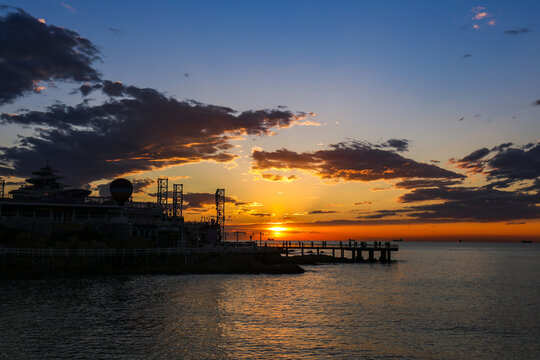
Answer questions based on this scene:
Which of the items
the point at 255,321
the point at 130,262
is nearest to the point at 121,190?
the point at 130,262

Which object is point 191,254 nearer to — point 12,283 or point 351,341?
point 12,283

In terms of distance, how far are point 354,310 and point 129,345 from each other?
23.3 m

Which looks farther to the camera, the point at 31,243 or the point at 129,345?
the point at 31,243

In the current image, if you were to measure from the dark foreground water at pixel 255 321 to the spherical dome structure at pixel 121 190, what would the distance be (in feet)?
102

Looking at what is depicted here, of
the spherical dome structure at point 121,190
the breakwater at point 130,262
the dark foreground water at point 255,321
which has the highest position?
the spherical dome structure at point 121,190

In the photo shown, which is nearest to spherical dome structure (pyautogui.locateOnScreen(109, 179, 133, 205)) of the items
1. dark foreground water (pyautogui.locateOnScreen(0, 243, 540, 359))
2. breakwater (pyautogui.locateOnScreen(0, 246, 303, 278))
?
breakwater (pyautogui.locateOnScreen(0, 246, 303, 278))

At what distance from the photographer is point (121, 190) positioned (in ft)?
293

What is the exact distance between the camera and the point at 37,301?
42.4 meters

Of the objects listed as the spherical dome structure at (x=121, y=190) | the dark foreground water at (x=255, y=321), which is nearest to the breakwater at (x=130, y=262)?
the dark foreground water at (x=255, y=321)

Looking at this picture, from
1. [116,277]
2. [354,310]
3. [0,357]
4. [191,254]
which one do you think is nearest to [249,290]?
[354,310]

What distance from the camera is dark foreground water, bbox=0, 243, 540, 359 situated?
28.1m

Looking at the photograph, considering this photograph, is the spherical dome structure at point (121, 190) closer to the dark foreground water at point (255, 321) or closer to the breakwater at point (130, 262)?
the breakwater at point (130, 262)

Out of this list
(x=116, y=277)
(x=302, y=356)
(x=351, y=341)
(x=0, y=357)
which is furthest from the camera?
(x=116, y=277)

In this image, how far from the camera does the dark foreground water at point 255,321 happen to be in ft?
92.3
